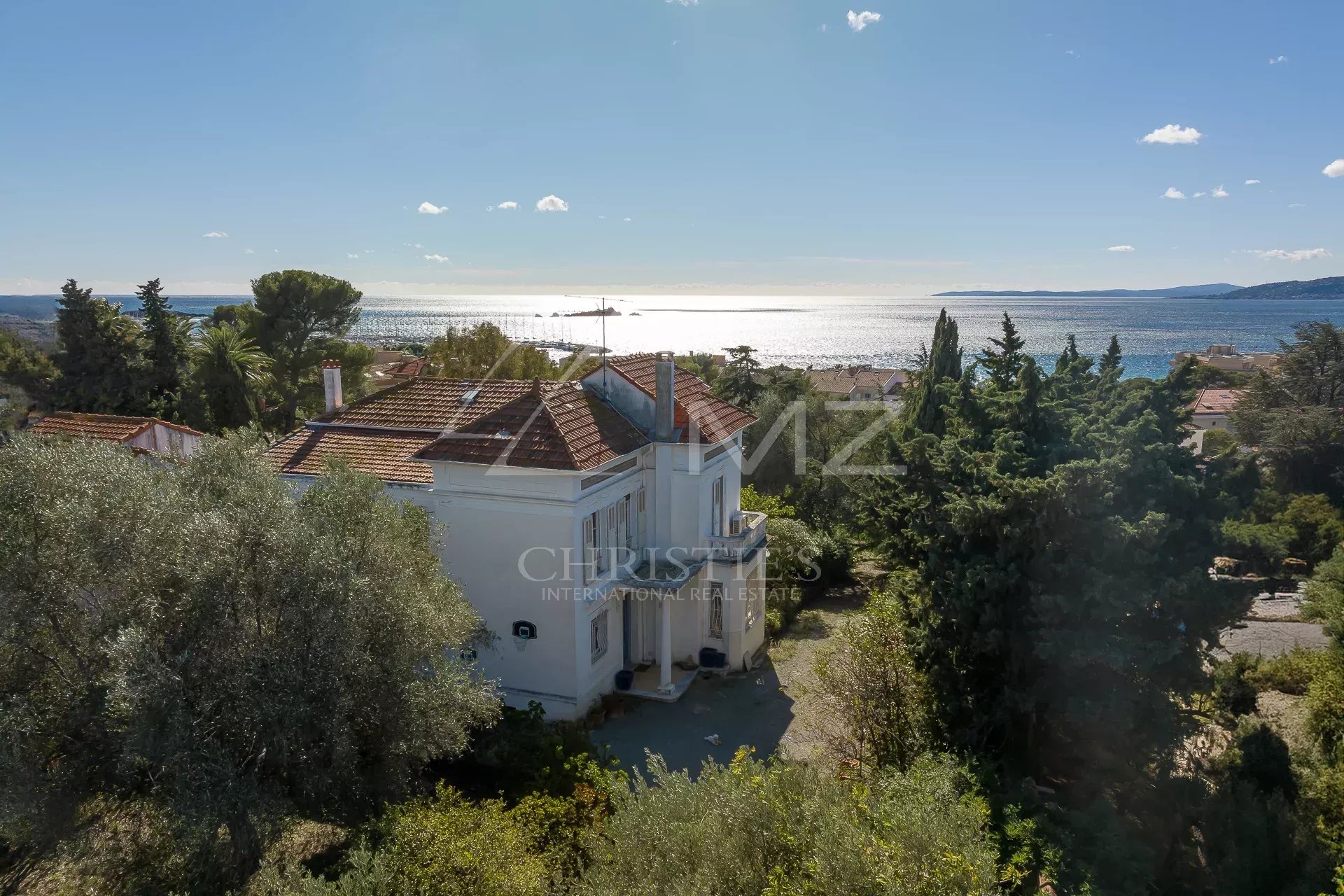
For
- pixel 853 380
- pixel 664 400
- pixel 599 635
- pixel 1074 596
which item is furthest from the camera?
pixel 853 380

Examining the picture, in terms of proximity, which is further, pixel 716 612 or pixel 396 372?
pixel 396 372

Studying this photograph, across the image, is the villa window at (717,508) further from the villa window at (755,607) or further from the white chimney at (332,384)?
the white chimney at (332,384)

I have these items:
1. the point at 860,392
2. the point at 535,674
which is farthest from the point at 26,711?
the point at 860,392

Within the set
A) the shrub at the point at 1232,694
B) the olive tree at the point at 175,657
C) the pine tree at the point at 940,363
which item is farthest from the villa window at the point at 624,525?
the shrub at the point at 1232,694

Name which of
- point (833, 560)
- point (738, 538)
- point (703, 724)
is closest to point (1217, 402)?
point (833, 560)

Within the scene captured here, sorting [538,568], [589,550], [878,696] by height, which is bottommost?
[878,696]

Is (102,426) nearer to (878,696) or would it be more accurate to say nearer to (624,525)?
(624,525)

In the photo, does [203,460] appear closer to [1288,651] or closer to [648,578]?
[648,578]
